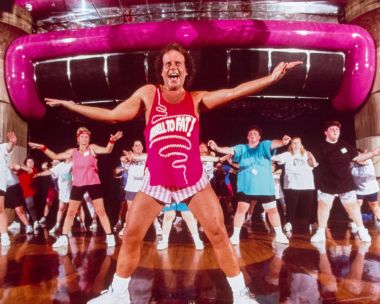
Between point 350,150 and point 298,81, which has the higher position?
point 298,81

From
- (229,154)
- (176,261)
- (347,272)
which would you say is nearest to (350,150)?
(229,154)

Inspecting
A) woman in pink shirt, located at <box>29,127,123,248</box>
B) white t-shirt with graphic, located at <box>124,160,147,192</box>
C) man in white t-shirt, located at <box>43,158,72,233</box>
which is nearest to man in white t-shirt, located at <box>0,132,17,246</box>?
woman in pink shirt, located at <box>29,127,123,248</box>

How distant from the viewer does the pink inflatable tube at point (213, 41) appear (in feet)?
21.3

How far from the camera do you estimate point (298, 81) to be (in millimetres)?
7113

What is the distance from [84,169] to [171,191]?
122 inches

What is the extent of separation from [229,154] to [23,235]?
4.16m

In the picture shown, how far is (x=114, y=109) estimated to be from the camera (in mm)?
2383

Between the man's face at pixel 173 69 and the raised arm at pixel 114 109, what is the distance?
16cm

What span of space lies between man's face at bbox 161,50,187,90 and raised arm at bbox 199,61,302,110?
0.19 m

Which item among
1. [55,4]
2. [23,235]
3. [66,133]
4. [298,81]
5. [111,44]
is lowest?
[23,235]

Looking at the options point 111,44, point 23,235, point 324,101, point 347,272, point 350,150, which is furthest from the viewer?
point 324,101

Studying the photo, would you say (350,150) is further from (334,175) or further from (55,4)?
(55,4)

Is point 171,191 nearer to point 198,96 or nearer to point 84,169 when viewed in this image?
point 198,96

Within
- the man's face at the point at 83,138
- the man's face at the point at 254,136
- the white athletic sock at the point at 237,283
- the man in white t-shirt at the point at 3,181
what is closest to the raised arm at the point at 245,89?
the white athletic sock at the point at 237,283
